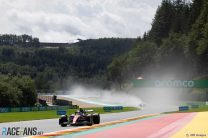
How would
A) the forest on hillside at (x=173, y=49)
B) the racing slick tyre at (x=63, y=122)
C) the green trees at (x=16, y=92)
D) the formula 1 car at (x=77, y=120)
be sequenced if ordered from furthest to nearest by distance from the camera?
the forest on hillside at (x=173, y=49)
the green trees at (x=16, y=92)
the formula 1 car at (x=77, y=120)
the racing slick tyre at (x=63, y=122)

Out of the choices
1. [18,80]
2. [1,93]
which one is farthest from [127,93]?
[1,93]

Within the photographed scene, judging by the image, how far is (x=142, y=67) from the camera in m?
148

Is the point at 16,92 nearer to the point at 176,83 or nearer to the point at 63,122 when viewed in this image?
the point at 176,83

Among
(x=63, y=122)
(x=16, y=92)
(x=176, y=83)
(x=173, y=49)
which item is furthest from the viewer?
(x=173, y=49)

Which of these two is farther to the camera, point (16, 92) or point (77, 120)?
point (16, 92)

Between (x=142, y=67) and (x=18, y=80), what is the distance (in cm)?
5184

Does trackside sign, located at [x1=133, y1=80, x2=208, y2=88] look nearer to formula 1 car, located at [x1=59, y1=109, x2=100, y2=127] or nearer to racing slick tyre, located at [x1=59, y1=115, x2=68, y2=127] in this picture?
formula 1 car, located at [x1=59, y1=109, x2=100, y2=127]

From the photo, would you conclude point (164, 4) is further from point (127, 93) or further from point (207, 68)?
point (207, 68)
